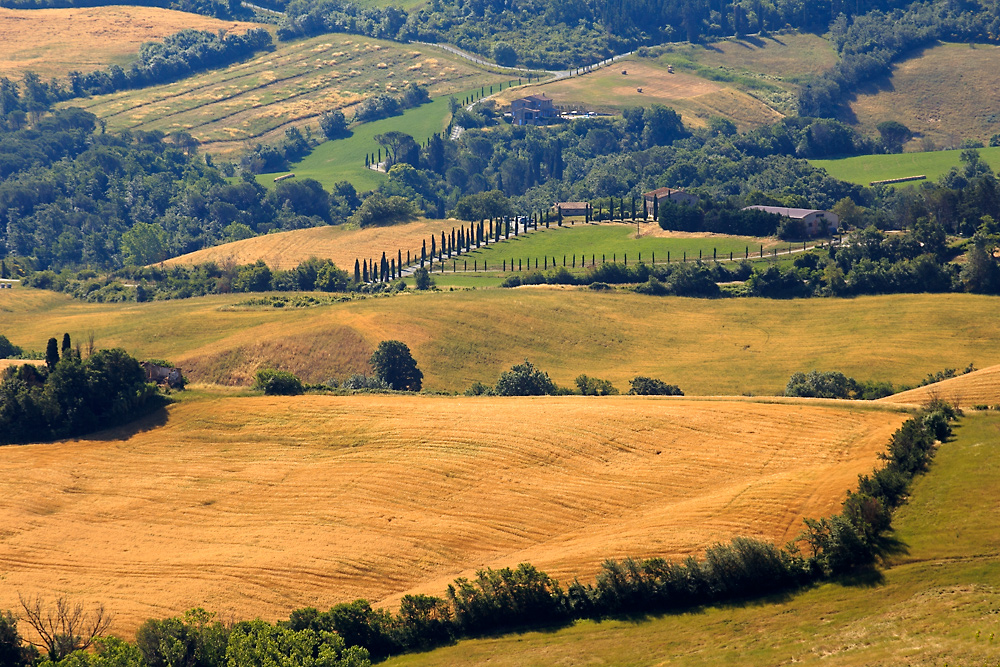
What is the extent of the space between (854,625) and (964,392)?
42627mm

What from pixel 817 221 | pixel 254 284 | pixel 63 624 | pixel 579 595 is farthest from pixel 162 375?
pixel 817 221

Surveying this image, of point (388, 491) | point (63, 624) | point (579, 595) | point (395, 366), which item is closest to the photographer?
point (579, 595)

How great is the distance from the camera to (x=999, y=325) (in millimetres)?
136625

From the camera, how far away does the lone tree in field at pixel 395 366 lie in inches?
5089

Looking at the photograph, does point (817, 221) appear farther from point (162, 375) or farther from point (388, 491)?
point (388, 491)

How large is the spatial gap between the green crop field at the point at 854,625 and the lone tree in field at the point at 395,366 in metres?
64.6

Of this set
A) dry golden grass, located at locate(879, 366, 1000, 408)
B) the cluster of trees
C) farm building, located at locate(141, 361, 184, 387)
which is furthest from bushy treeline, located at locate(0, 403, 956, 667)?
farm building, located at locate(141, 361, 184, 387)

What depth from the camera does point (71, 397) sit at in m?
99.9

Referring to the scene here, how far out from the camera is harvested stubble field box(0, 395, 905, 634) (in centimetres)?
7481

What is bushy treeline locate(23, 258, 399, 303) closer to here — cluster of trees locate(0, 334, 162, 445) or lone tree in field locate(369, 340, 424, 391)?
lone tree in field locate(369, 340, 424, 391)

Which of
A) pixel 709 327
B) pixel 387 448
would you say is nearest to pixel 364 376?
pixel 387 448

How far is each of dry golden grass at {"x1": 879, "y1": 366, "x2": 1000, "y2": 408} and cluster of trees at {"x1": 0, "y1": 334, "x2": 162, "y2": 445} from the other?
2531 inches

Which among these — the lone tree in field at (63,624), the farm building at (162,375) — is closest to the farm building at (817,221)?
the farm building at (162,375)

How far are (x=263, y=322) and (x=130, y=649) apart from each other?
87.3 meters
